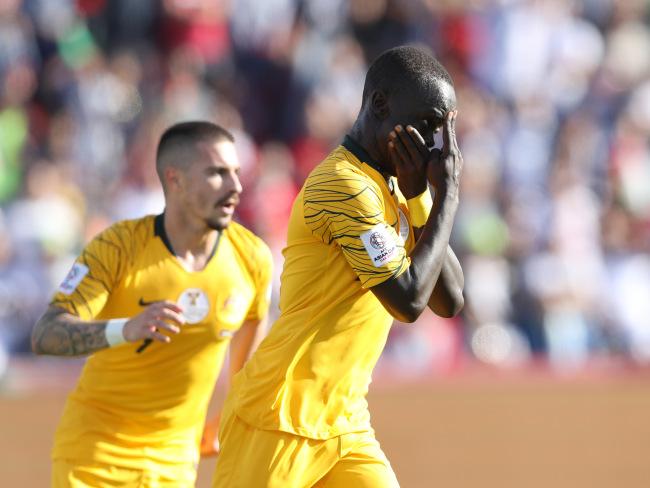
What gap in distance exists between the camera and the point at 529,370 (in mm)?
11383

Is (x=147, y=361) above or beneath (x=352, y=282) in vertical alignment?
beneath

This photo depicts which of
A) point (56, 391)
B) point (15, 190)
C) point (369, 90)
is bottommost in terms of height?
point (56, 391)

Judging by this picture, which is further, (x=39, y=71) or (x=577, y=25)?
(x=577, y=25)

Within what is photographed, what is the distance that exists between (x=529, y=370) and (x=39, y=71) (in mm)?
5878

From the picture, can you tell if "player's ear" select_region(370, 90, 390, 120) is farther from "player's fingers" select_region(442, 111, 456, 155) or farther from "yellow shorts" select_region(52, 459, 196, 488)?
"yellow shorts" select_region(52, 459, 196, 488)

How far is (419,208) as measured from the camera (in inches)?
189

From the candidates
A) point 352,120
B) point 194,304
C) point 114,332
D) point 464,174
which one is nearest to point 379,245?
point 114,332

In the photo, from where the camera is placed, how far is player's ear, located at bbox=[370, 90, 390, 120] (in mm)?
4625

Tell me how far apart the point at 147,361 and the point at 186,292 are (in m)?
0.36

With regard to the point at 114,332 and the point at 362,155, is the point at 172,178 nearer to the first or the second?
the point at 114,332

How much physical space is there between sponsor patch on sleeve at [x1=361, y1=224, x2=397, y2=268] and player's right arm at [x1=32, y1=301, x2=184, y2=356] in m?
0.88

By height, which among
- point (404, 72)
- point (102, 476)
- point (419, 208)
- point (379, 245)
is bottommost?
point (102, 476)

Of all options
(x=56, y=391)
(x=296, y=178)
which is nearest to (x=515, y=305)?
(x=296, y=178)

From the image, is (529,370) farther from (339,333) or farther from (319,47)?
(339,333)
